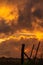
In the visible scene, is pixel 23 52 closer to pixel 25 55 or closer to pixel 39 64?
pixel 25 55

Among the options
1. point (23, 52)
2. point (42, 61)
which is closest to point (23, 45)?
point (23, 52)

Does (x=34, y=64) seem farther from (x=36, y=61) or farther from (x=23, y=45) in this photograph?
(x=23, y=45)

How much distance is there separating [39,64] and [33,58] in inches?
36.1

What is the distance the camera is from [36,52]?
2725 centimetres

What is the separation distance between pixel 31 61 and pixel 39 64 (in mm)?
869

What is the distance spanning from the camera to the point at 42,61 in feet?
86.9

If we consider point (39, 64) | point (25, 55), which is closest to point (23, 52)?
point (25, 55)

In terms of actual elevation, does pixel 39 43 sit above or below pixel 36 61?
above

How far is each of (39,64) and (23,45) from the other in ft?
8.19

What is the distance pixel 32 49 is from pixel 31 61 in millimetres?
1328

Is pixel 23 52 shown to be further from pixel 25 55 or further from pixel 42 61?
pixel 42 61

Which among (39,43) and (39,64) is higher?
(39,43)

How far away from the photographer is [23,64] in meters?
26.6

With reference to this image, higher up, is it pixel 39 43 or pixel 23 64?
pixel 39 43
